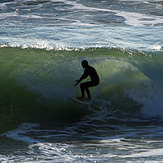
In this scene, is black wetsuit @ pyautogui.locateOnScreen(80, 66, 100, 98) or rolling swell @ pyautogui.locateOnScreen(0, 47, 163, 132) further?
rolling swell @ pyautogui.locateOnScreen(0, 47, 163, 132)

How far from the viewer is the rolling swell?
9578mm

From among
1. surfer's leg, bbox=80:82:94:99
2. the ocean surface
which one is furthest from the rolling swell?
surfer's leg, bbox=80:82:94:99

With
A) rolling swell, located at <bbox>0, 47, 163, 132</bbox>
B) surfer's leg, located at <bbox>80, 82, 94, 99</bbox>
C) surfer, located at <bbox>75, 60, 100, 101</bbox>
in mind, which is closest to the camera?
surfer, located at <bbox>75, 60, 100, 101</bbox>

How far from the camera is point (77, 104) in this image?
971cm

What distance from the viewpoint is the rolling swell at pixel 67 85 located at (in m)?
9.58

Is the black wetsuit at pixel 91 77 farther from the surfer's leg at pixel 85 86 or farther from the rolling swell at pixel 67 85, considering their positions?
the rolling swell at pixel 67 85

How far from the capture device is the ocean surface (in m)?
6.52

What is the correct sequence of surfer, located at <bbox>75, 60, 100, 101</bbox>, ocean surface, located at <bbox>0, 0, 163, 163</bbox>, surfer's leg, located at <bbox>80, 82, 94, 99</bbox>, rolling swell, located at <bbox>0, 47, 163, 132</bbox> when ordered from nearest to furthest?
ocean surface, located at <bbox>0, 0, 163, 163</bbox>, surfer, located at <bbox>75, 60, 100, 101</bbox>, surfer's leg, located at <bbox>80, 82, 94, 99</bbox>, rolling swell, located at <bbox>0, 47, 163, 132</bbox>

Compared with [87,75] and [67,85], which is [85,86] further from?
[67,85]

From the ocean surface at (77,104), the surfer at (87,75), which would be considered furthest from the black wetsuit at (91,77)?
the ocean surface at (77,104)

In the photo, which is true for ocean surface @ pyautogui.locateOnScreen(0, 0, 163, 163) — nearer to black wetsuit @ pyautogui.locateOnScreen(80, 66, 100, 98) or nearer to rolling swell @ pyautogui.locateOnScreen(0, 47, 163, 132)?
rolling swell @ pyautogui.locateOnScreen(0, 47, 163, 132)

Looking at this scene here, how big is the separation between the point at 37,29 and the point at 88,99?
7.77 metres

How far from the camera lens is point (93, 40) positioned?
14.2 meters

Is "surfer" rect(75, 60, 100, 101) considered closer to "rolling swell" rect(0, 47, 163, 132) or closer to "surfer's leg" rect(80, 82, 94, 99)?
"surfer's leg" rect(80, 82, 94, 99)
